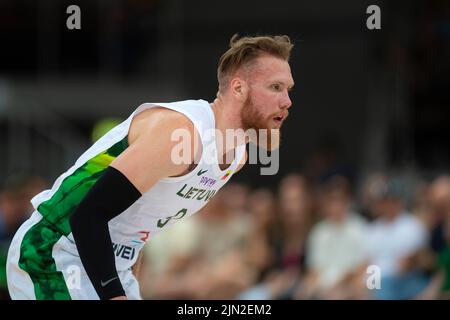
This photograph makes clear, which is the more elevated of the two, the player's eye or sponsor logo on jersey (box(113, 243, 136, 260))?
the player's eye

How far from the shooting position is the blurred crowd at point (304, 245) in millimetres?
9102

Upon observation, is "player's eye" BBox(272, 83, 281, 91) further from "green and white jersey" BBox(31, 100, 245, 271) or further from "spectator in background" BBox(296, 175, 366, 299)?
"spectator in background" BBox(296, 175, 366, 299)

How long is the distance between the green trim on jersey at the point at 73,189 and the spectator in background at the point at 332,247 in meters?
5.01

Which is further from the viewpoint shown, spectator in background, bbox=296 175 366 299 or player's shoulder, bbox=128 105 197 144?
spectator in background, bbox=296 175 366 299

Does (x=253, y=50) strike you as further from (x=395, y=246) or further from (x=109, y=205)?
(x=395, y=246)

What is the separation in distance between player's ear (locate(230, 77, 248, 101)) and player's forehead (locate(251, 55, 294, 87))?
6 cm

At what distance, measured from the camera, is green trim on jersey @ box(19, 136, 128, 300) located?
448cm

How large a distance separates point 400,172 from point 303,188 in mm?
2826

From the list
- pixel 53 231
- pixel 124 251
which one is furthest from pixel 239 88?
pixel 53 231

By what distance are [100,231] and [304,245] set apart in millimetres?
6150

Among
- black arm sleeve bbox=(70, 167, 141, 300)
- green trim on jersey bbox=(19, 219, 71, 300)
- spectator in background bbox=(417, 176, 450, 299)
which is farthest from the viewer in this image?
spectator in background bbox=(417, 176, 450, 299)

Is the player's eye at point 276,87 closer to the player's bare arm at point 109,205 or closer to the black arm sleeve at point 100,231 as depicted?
the player's bare arm at point 109,205

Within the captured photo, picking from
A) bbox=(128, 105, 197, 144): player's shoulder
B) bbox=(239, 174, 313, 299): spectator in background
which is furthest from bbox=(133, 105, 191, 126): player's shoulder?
bbox=(239, 174, 313, 299): spectator in background

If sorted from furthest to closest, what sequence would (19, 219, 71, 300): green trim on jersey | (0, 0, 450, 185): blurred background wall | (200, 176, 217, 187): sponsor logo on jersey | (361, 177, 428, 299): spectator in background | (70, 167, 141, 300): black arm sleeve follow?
(0, 0, 450, 185): blurred background wall, (361, 177, 428, 299): spectator in background, (19, 219, 71, 300): green trim on jersey, (200, 176, 217, 187): sponsor logo on jersey, (70, 167, 141, 300): black arm sleeve
